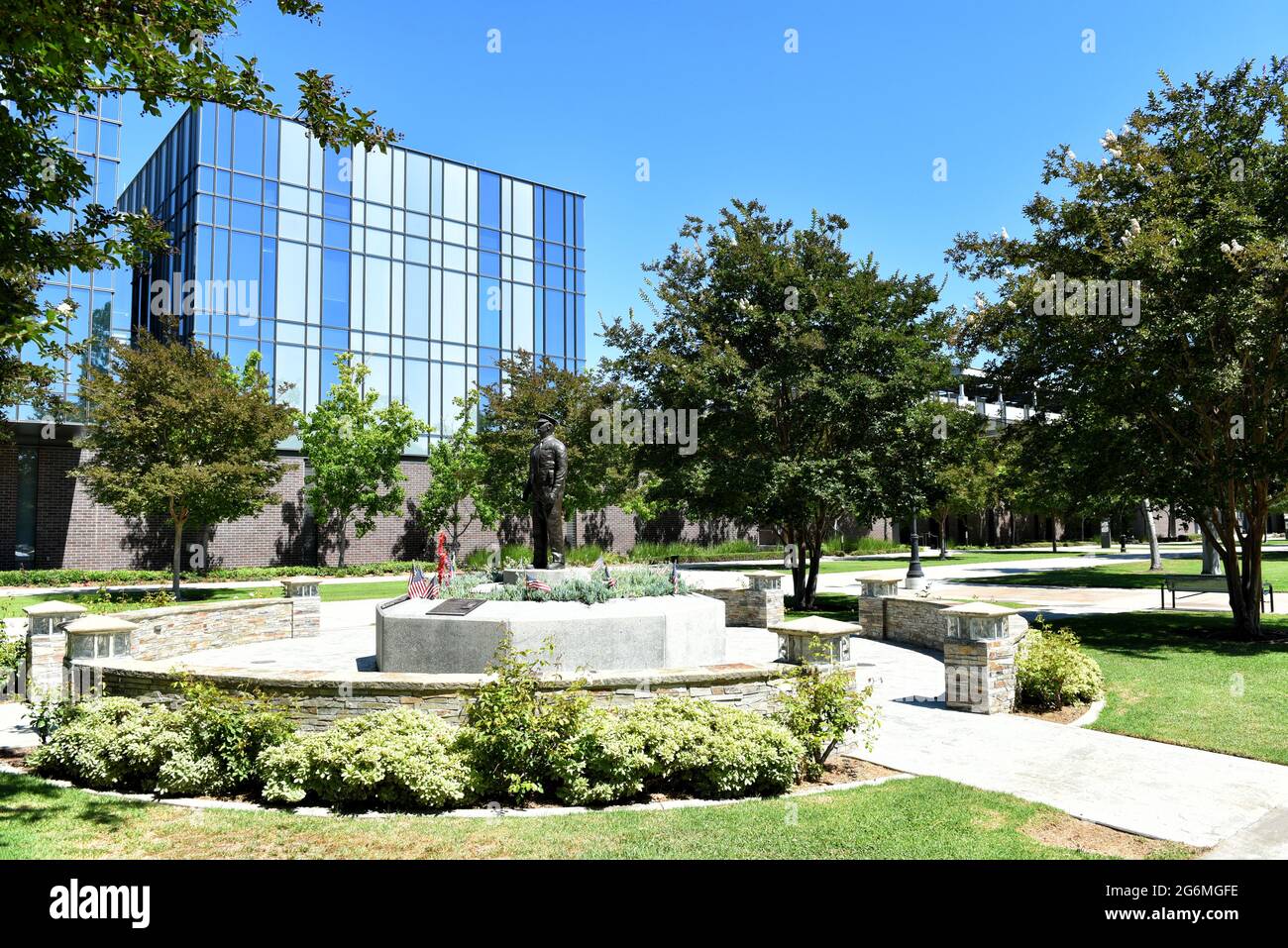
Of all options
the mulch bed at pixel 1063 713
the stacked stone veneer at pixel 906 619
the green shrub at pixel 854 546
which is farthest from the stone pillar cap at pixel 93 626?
the green shrub at pixel 854 546

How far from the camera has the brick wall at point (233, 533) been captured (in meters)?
30.5

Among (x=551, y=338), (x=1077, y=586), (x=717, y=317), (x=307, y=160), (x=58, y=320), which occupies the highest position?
(x=307, y=160)

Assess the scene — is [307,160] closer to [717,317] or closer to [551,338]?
[551,338]

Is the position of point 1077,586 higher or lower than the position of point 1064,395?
lower

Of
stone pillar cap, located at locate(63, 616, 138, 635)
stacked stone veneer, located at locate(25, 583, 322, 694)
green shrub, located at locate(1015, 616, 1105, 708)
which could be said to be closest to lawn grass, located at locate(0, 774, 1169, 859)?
stone pillar cap, located at locate(63, 616, 138, 635)

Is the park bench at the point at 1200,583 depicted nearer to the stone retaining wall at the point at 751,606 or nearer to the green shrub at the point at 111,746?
the stone retaining wall at the point at 751,606

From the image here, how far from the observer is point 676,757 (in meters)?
6.48

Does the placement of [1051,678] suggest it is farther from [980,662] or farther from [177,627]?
[177,627]

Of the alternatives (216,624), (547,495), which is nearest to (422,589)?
(547,495)

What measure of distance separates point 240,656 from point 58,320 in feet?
28.4

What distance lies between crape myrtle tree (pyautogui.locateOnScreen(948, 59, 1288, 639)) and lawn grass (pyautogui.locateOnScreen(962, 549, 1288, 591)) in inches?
382

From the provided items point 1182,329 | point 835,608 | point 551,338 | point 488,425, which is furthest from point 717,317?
point 551,338

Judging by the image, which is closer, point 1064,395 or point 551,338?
point 1064,395

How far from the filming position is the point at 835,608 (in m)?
20.0
